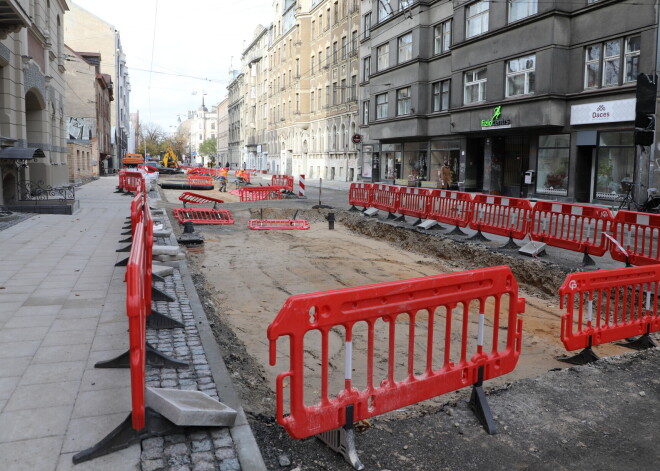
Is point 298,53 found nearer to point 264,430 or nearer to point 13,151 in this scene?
point 13,151

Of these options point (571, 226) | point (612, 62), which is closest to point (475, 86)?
point (612, 62)

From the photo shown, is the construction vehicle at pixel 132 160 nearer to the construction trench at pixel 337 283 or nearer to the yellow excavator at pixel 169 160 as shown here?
the yellow excavator at pixel 169 160

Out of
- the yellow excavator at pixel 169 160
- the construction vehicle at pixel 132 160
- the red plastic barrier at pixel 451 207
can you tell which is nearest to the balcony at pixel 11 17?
the red plastic barrier at pixel 451 207

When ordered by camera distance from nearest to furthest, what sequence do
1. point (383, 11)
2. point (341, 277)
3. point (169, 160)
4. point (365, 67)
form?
point (341, 277) < point (383, 11) < point (365, 67) < point (169, 160)

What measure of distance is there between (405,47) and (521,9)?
10.9m

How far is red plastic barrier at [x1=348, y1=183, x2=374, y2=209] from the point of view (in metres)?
19.2

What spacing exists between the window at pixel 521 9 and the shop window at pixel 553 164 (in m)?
5.10

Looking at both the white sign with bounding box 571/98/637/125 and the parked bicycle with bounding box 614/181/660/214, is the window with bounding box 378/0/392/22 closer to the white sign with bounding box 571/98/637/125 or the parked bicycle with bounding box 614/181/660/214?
the white sign with bounding box 571/98/637/125

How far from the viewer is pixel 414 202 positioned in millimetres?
16031

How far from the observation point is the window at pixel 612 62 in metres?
19.3

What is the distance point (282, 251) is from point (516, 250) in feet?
17.3

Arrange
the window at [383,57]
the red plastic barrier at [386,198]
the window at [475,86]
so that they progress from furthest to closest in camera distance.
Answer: the window at [383,57] → the window at [475,86] → the red plastic barrier at [386,198]

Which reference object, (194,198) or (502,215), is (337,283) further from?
(194,198)

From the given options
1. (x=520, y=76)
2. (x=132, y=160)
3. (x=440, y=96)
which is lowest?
(x=132, y=160)
